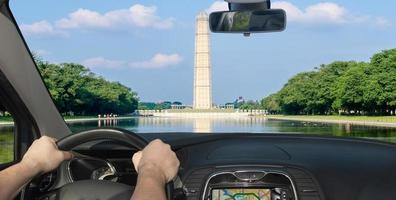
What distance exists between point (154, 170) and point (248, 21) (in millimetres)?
2648

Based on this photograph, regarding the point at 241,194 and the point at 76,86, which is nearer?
the point at 241,194

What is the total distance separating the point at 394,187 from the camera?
3605mm

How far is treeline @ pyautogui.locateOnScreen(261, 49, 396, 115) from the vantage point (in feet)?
243

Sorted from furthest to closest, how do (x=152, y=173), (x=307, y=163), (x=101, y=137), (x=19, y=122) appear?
(x=19, y=122) < (x=307, y=163) < (x=101, y=137) < (x=152, y=173)

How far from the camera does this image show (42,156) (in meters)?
2.06

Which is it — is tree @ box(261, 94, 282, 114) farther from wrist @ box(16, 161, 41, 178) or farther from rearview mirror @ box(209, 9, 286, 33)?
wrist @ box(16, 161, 41, 178)

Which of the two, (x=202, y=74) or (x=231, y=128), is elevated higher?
(x=202, y=74)

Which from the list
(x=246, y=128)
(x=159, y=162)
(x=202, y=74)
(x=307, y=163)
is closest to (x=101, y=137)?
(x=159, y=162)

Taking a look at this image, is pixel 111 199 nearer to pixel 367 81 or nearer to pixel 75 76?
pixel 75 76

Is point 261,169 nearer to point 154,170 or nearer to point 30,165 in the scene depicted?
point 30,165

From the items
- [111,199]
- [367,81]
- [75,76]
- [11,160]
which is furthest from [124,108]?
[367,81]

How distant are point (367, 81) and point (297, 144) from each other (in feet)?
253

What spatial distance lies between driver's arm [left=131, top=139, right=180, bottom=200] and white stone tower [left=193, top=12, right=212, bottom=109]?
53.7m

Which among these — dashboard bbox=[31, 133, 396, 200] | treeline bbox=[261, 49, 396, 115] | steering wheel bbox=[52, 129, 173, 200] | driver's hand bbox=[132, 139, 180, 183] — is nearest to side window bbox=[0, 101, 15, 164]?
dashboard bbox=[31, 133, 396, 200]
